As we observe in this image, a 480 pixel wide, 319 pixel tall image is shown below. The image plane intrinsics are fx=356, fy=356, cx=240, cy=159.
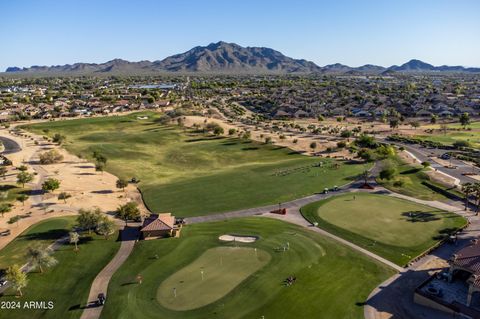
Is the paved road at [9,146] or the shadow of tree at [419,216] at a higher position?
the paved road at [9,146]

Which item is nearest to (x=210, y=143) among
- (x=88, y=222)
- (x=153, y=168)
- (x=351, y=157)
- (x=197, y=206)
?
(x=153, y=168)

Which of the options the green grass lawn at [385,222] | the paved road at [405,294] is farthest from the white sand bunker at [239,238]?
the paved road at [405,294]

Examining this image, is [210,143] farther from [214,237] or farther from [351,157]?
[214,237]

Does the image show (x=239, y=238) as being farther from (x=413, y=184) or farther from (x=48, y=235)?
(x=413, y=184)

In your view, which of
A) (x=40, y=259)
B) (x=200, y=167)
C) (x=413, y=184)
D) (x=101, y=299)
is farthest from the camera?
(x=200, y=167)

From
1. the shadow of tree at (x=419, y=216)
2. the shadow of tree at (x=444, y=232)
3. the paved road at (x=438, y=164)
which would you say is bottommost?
the shadow of tree at (x=444, y=232)

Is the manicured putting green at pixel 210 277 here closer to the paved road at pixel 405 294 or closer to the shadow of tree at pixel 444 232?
the paved road at pixel 405 294

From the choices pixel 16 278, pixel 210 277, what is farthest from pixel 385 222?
pixel 16 278

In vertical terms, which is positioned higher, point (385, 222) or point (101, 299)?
point (385, 222)
